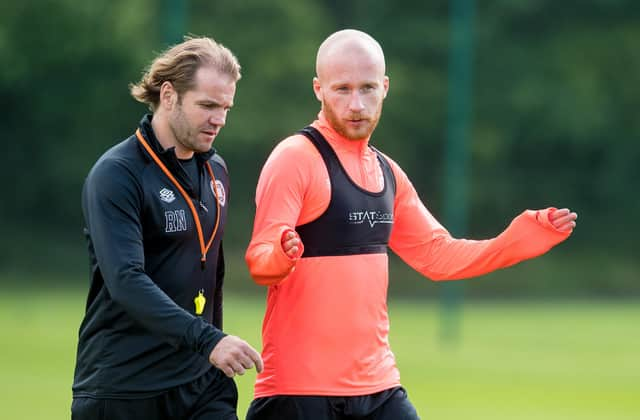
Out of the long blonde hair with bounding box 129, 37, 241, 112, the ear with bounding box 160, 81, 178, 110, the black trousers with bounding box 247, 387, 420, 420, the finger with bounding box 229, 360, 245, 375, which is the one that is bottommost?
the black trousers with bounding box 247, 387, 420, 420

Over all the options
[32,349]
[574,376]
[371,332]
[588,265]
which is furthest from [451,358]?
[371,332]

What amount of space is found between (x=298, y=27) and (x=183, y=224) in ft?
66.6

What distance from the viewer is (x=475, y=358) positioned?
16.5 metres

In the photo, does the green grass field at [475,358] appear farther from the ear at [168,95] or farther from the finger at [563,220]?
the ear at [168,95]

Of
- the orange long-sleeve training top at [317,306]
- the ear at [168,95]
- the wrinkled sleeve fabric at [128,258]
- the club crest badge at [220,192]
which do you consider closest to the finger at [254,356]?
the wrinkled sleeve fabric at [128,258]

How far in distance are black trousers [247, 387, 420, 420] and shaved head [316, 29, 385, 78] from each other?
135 cm

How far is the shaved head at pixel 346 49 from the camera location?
16.8 feet

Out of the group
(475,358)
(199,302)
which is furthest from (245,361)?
(475,358)

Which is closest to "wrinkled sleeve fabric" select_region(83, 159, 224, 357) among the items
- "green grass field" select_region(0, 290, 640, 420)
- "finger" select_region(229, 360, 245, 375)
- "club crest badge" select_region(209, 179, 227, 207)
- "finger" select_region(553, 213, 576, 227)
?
"finger" select_region(229, 360, 245, 375)

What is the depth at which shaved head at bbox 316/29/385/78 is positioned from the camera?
5109 millimetres

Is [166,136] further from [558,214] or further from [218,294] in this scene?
[558,214]

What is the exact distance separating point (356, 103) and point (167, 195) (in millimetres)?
876

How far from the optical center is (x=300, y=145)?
5.09 meters

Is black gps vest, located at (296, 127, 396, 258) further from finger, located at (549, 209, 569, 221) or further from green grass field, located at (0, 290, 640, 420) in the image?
green grass field, located at (0, 290, 640, 420)
